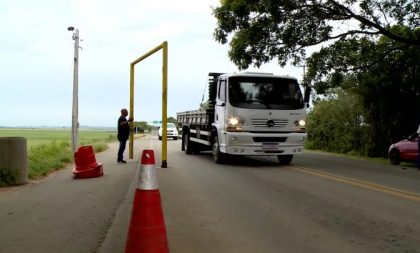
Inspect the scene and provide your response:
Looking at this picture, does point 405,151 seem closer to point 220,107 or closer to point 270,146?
point 270,146

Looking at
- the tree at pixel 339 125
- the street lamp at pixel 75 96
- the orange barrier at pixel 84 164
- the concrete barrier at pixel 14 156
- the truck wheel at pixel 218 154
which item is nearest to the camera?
the concrete barrier at pixel 14 156

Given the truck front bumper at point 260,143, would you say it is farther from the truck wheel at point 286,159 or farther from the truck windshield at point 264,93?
the truck wheel at point 286,159

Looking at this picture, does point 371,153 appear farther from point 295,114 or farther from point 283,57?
point 295,114

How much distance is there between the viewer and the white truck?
A: 1572cm

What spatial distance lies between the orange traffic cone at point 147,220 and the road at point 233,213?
963 mm

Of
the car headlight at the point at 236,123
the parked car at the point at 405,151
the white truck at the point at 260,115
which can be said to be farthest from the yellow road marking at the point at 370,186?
the parked car at the point at 405,151

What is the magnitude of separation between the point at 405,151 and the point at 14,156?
12.7 metres

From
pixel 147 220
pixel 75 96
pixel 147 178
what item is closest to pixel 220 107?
pixel 75 96

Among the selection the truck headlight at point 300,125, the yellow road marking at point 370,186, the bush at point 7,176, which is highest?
the truck headlight at point 300,125

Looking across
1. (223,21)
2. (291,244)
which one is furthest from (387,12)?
(291,244)

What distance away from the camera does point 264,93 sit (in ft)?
53.0

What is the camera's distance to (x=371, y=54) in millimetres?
22062

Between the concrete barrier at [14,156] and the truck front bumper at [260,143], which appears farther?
the truck front bumper at [260,143]

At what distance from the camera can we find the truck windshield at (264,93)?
627 inches
